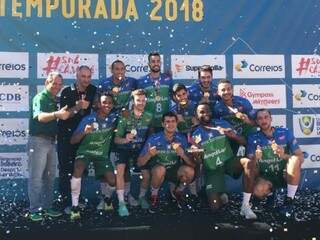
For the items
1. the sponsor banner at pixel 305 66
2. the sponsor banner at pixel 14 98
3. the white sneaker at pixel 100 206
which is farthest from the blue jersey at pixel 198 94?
the sponsor banner at pixel 14 98

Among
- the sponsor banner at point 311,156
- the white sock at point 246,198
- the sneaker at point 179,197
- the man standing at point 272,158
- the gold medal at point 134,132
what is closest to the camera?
the white sock at point 246,198

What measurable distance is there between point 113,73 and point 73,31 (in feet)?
2.87

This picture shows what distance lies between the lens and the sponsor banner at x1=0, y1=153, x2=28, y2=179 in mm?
5672

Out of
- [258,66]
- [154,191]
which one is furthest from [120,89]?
[258,66]

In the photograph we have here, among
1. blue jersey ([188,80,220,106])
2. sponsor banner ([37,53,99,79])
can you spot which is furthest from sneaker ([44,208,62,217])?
blue jersey ([188,80,220,106])

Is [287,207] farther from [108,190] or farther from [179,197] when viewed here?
[108,190]

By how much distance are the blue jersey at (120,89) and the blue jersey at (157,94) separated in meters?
0.14

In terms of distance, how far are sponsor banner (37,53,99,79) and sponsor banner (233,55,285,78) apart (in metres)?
1.81

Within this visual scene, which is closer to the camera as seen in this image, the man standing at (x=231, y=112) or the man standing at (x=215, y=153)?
the man standing at (x=215, y=153)

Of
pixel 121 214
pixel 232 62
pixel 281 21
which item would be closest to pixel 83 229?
pixel 121 214

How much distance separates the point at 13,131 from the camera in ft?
18.7

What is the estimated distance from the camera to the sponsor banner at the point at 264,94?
20.6ft

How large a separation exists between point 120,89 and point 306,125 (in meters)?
2.57

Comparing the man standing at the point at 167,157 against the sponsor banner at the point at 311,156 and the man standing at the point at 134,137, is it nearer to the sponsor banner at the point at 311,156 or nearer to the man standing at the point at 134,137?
the man standing at the point at 134,137
